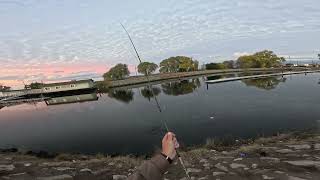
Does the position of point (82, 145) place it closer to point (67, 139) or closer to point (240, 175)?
point (67, 139)

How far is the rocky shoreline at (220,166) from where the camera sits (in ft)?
38.2

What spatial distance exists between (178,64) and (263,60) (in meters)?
45.9

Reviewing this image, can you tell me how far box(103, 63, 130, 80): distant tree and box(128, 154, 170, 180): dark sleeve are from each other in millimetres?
126660

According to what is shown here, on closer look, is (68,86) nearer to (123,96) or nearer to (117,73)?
(123,96)

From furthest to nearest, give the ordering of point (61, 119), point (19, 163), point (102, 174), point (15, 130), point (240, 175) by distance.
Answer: point (61, 119) → point (15, 130) → point (19, 163) → point (102, 174) → point (240, 175)

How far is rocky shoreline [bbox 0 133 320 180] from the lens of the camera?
11648mm

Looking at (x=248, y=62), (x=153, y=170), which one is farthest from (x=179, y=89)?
(x=248, y=62)

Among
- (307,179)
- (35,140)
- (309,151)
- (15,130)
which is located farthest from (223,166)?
(15,130)

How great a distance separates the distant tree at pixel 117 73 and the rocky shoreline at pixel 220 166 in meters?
115

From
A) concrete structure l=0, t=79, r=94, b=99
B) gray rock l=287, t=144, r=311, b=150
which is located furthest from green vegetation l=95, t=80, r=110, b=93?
gray rock l=287, t=144, r=311, b=150

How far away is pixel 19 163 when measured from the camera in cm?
1633

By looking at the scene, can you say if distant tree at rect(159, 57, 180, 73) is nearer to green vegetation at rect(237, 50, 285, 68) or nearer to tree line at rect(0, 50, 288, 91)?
tree line at rect(0, 50, 288, 91)

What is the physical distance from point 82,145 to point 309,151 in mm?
17407

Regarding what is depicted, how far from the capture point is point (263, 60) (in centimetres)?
17625
